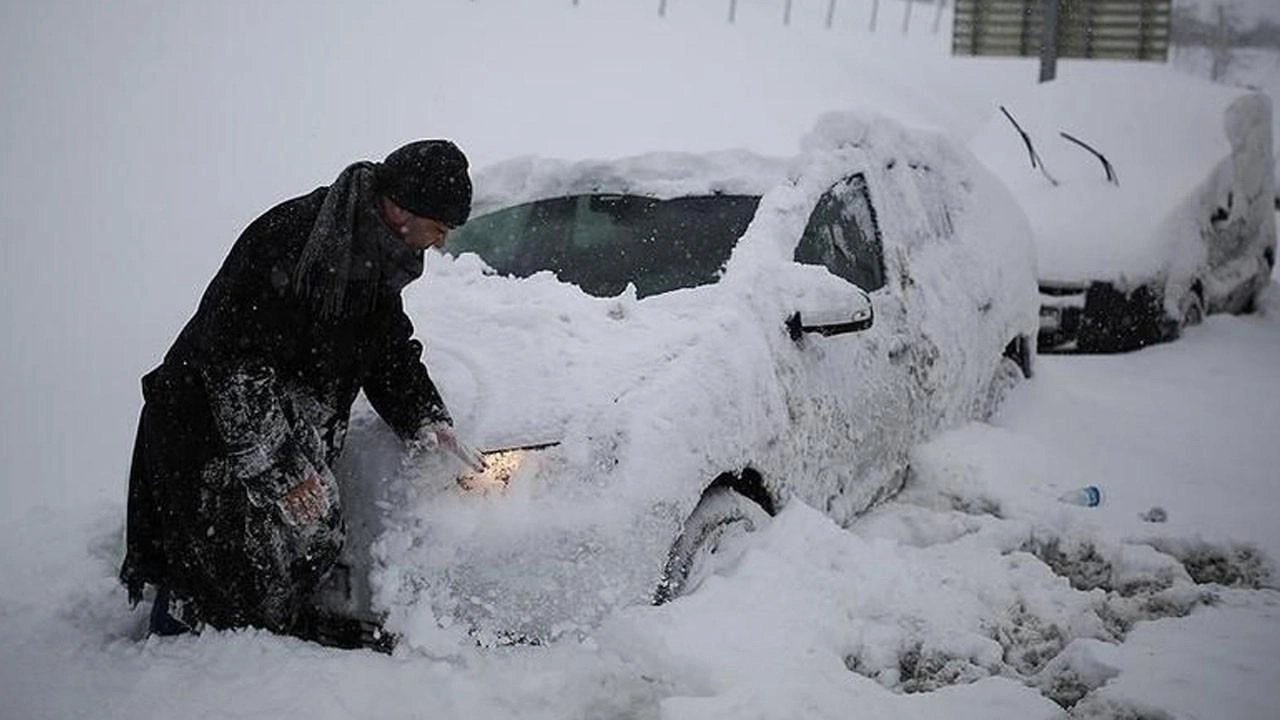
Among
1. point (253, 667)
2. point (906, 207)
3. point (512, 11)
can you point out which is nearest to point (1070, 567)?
point (906, 207)

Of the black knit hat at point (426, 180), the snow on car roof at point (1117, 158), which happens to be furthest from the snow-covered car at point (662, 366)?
the snow on car roof at point (1117, 158)

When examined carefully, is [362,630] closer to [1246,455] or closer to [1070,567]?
[1070,567]

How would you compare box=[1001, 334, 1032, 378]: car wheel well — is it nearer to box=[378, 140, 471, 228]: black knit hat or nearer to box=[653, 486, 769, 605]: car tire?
box=[653, 486, 769, 605]: car tire

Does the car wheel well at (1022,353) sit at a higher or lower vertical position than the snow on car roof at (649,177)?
lower

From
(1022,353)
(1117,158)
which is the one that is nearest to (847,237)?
(1022,353)

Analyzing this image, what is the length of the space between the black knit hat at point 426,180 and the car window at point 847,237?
1.67m

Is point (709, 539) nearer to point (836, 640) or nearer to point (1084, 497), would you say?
point (836, 640)

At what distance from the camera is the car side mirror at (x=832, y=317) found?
3.47 meters

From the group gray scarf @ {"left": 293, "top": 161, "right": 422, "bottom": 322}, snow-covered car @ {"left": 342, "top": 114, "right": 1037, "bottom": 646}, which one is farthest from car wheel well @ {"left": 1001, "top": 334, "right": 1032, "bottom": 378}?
gray scarf @ {"left": 293, "top": 161, "right": 422, "bottom": 322}

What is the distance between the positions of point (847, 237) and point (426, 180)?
2297 mm

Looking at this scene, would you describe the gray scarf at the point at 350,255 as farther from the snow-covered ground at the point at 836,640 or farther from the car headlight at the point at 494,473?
the snow-covered ground at the point at 836,640

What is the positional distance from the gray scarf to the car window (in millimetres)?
1781

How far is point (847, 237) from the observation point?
172 inches

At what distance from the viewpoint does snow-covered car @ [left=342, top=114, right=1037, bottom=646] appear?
2.62 metres
